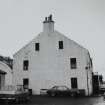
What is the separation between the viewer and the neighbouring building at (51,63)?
98.8ft

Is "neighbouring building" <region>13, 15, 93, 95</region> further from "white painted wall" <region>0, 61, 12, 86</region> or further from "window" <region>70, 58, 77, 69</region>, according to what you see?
"white painted wall" <region>0, 61, 12, 86</region>

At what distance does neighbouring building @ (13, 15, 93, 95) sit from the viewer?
98.8 feet

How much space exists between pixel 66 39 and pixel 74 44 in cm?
A: 141

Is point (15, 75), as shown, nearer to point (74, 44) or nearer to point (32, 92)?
point (32, 92)

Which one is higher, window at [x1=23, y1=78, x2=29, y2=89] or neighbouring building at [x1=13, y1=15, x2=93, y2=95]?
neighbouring building at [x1=13, y1=15, x2=93, y2=95]

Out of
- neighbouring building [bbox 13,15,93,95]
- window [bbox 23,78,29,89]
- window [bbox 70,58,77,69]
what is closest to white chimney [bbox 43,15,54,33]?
neighbouring building [bbox 13,15,93,95]

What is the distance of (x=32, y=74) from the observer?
31938 mm

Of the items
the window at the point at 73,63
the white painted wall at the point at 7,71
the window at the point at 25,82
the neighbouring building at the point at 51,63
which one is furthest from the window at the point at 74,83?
the white painted wall at the point at 7,71

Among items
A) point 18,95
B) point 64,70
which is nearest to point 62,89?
point 64,70

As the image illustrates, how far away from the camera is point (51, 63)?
3144cm

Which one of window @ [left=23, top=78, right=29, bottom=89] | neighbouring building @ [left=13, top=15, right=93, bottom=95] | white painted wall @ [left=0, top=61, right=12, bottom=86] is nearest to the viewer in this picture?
neighbouring building @ [left=13, top=15, right=93, bottom=95]

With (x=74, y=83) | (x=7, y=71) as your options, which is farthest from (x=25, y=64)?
(x=74, y=83)

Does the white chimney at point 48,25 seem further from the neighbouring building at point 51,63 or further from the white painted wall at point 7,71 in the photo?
the white painted wall at point 7,71

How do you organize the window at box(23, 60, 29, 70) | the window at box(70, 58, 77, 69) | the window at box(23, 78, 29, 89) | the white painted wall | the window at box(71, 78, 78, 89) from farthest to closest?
the white painted wall
the window at box(23, 60, 29, 70)
the window at box(23, 78, 29, 89)
the window at box(70, 58, 77, 69)
the window at box(71, 78, 78, 89)
